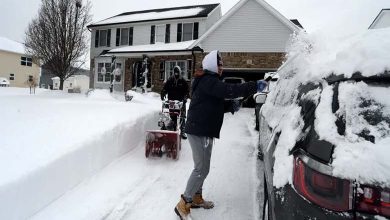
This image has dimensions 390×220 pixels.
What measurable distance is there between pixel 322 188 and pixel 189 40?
22489mm

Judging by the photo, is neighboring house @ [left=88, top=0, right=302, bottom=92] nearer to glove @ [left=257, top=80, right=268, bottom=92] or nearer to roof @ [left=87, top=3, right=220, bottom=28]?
roof @ [left=87, top=3, right=220, bottom=28]

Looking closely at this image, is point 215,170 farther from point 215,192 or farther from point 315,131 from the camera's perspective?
point 315,131

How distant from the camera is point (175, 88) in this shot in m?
7.73

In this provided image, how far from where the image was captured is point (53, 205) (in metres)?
3.96

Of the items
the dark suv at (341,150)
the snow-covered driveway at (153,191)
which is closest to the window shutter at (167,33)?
the snow-covered driveway at (153,191)

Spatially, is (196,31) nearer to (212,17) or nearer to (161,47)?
(212,17)

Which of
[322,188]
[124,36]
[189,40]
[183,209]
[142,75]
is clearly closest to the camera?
[322,188]

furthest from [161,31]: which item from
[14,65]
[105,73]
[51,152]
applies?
[14,65]

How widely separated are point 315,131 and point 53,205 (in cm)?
328

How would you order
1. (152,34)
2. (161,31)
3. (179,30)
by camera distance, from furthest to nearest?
(152,34)
(161,31)
(179,30)

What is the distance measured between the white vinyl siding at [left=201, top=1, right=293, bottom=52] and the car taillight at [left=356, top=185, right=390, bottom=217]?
17.8 m

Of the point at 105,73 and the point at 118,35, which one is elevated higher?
the point at 118,35

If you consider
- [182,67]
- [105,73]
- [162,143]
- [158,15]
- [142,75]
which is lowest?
[162,143]

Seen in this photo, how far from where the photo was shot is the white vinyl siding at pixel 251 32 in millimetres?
18906
